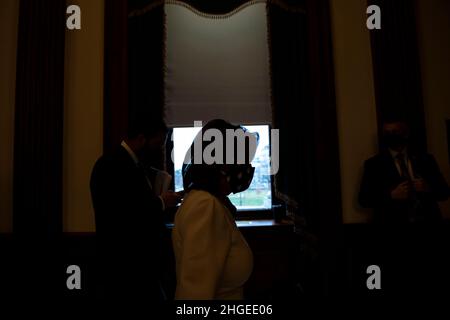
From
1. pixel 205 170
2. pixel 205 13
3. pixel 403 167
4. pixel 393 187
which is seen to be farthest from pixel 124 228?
pixel 205 13

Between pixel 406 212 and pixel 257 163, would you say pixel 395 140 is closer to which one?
pixel 406 212

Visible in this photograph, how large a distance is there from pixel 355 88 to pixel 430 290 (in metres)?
1.63

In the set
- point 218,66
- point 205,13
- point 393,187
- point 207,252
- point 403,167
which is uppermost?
point 205,13

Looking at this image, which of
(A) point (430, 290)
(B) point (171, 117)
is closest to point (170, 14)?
(B) point (171, 117)

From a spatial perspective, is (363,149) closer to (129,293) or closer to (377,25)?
(377,25)

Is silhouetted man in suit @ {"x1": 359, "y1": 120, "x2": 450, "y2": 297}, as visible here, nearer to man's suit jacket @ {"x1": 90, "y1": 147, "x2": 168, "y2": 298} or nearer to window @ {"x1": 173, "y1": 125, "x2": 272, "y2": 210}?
window @ {"x1": 173, "y1": 125, "x2": 272, "y2": 210}

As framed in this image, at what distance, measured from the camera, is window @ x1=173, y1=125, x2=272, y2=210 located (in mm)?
3182

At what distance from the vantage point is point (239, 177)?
1.24 m

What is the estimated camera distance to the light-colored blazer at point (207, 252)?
3.27 ft

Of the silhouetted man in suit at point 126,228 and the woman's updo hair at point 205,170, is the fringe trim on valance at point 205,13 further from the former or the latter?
the woman's updo hair at point 205,170

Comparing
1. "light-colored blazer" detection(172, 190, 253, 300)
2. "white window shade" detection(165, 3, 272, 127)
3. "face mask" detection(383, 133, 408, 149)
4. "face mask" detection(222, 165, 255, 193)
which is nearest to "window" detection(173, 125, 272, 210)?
"white window shade" detection(165, 3, 272, 127)

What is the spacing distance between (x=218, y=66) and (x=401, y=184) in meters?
1.98

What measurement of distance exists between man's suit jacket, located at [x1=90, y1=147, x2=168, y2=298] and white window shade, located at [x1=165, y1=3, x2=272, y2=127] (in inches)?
53.8

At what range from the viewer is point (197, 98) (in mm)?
3160
